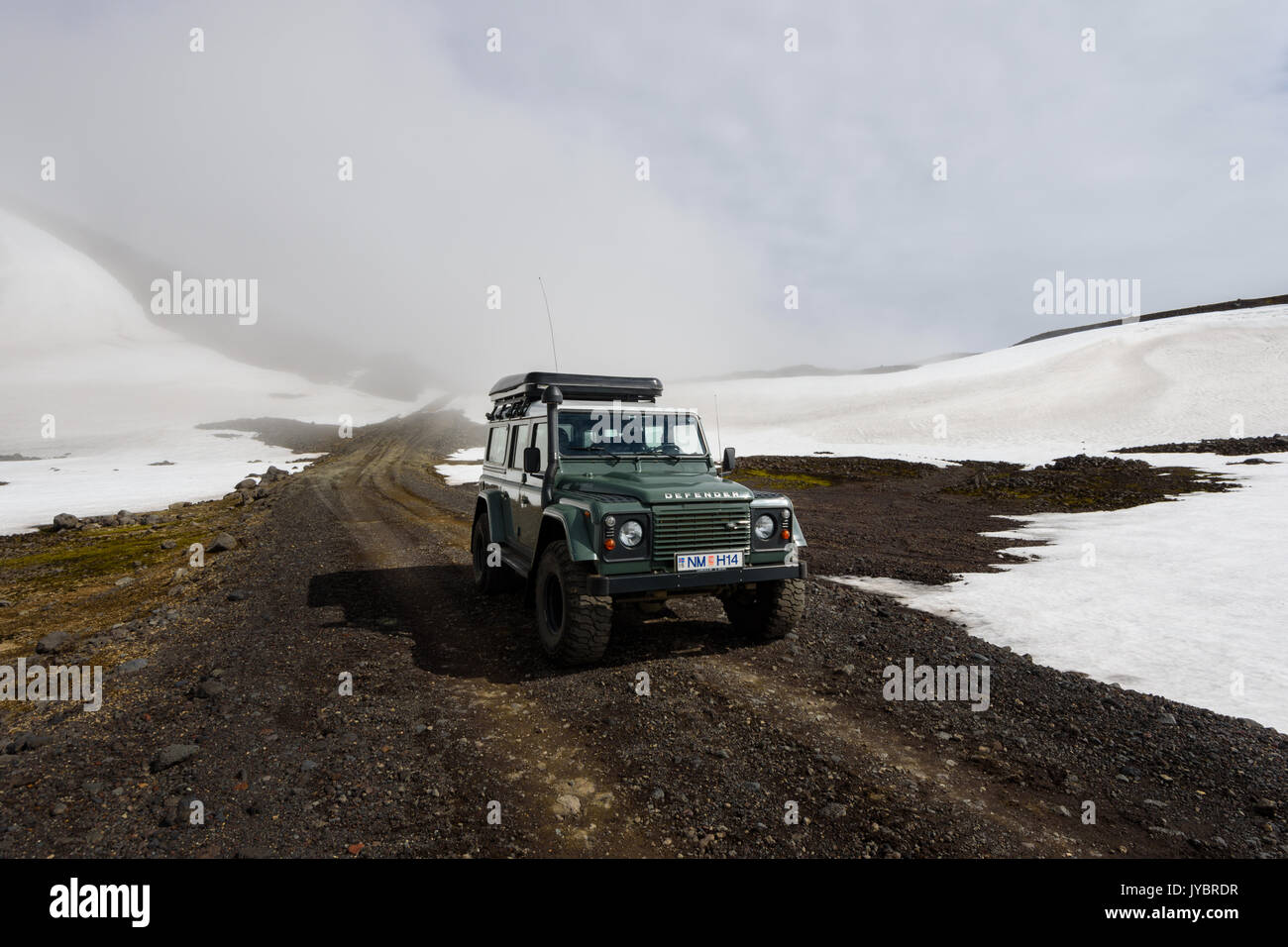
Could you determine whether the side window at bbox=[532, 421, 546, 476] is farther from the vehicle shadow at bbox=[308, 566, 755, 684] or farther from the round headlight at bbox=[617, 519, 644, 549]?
the vehicle shadow at bbox=[308, 566, 755, 684]

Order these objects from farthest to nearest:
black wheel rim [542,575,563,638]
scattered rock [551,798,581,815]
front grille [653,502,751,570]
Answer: black wheel rim [542,575,563,638], front grille [653,502,751,570], scattered rock [551,798,581,815]

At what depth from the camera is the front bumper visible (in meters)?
6.24

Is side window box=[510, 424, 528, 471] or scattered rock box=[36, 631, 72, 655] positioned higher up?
side window box=[510, 424, 528, 471]

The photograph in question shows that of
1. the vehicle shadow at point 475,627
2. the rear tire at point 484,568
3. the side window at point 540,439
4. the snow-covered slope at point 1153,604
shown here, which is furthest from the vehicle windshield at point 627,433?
the snow-covered slope at point 1153,604

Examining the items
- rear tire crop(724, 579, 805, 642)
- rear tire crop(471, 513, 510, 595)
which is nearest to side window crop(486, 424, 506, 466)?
rear tire crop(471, 513, 510, 595)

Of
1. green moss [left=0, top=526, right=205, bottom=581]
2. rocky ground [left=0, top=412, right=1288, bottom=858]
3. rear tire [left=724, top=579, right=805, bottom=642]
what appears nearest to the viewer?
rocky ground [left=0, top=412, right=1288, bottom=858]

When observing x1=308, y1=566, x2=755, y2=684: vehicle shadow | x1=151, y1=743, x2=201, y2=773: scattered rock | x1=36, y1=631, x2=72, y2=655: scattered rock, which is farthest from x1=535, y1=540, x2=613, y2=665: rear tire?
x1=36, y1=631, x2=72, y2=655: scattered rock

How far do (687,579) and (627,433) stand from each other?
252cm

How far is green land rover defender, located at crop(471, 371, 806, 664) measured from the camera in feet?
21.1

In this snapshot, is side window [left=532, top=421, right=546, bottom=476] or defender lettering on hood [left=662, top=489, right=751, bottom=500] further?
side window [left=532, top=421, right=546, bottom=476]

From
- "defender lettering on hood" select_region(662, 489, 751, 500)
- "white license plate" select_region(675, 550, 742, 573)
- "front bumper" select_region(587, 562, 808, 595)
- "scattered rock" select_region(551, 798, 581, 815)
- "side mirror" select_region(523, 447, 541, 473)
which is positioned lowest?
"scattered rock" select_region(551, 798, 581, 815)

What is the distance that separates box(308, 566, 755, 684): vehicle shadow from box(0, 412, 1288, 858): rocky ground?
6cm
